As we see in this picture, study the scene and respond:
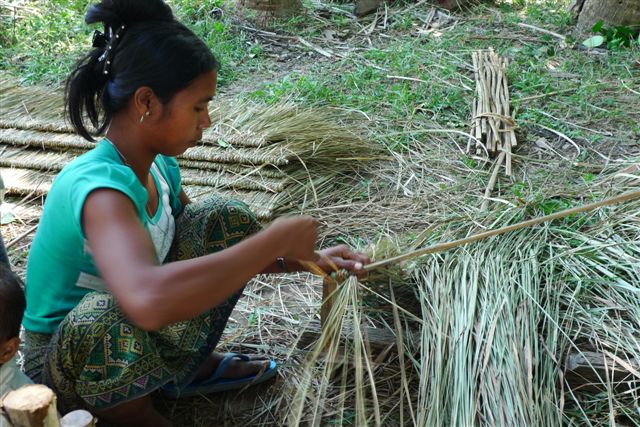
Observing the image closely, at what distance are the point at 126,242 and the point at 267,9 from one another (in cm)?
426

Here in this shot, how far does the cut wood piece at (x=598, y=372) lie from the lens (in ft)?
6.34

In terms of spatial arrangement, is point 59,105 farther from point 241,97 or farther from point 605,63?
point 605,63

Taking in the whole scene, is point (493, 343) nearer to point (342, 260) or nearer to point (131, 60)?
point (342, 260)

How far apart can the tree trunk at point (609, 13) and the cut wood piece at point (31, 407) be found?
434cm

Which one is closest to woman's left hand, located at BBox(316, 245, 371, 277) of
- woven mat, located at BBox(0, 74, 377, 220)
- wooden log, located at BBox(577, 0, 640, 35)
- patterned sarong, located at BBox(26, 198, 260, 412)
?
patterned sarong, located at BBox(26, 198, 260, 412)

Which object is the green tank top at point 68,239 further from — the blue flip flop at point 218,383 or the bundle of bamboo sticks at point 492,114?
the bundle of bamboo sticks at point 492,114

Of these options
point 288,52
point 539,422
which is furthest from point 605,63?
point 539,422

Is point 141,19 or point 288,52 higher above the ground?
point 141,19

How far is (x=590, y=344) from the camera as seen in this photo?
2.02m

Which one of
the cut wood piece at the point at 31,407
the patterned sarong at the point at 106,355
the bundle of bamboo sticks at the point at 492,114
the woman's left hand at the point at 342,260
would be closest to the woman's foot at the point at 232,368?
the patterned sarong at the point at 106,355

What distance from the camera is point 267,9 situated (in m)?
5.36

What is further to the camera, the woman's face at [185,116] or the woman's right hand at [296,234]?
the woman's face at [185,116]

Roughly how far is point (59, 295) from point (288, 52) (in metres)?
3.44

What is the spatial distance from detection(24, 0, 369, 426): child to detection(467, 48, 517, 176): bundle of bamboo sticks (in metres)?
1.59
